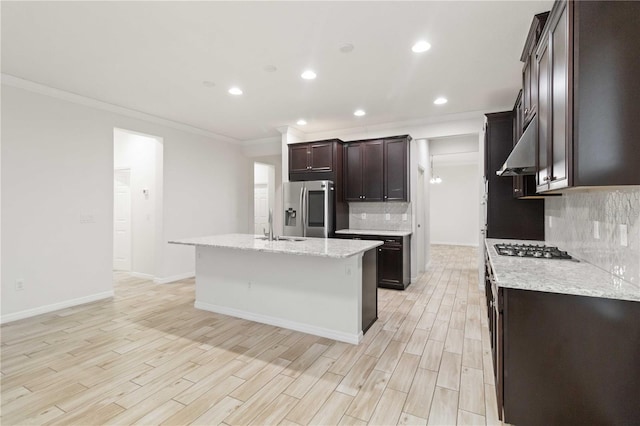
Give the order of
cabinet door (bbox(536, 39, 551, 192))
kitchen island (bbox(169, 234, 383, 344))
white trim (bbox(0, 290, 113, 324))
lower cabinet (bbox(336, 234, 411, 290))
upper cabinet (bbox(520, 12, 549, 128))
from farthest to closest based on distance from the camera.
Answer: lower cabinet (bbox(336, 234, 411, 290)) → white trim (bbox(0, 290, 113, 324)) → kitchen island (bbox(169, 234, 383, 344)) → upper cabinet (bbox(520, 12, 549, 128)) → cabinet door (bbox(536, 39, 551, 192))

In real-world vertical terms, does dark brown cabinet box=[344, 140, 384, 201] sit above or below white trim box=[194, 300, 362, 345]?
above

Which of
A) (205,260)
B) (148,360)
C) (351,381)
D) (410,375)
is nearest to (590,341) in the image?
(410,375)

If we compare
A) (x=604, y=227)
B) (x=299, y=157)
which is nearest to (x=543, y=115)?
(x=604, y=227)

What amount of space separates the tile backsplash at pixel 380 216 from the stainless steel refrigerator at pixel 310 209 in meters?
0.74

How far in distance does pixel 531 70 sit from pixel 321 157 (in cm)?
348

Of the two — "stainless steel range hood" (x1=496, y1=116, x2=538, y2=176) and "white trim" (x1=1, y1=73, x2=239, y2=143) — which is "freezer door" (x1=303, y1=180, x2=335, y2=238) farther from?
"stainless steel range hood" (x1=496, y1=116, x2=538, y2=176)

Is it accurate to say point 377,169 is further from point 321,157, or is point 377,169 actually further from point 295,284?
point 295,284

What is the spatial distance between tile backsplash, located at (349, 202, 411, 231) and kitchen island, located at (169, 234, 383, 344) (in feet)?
7.19

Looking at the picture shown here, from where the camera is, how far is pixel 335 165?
538 cm

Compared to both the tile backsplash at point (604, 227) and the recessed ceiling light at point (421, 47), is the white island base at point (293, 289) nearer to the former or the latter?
the tile backsplash at point (604, 227)

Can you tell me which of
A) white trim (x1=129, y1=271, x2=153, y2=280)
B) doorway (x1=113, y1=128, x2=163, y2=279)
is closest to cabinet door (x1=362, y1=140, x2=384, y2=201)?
doorway (x1=113, y1=128, x2=163, y2=279)

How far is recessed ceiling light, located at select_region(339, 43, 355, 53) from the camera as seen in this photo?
2.82m

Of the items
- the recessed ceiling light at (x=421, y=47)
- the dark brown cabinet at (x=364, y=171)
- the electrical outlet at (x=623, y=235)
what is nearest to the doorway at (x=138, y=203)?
the dark brown cabinet at (x=364, y=171)

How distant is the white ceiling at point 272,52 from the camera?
2352mm
